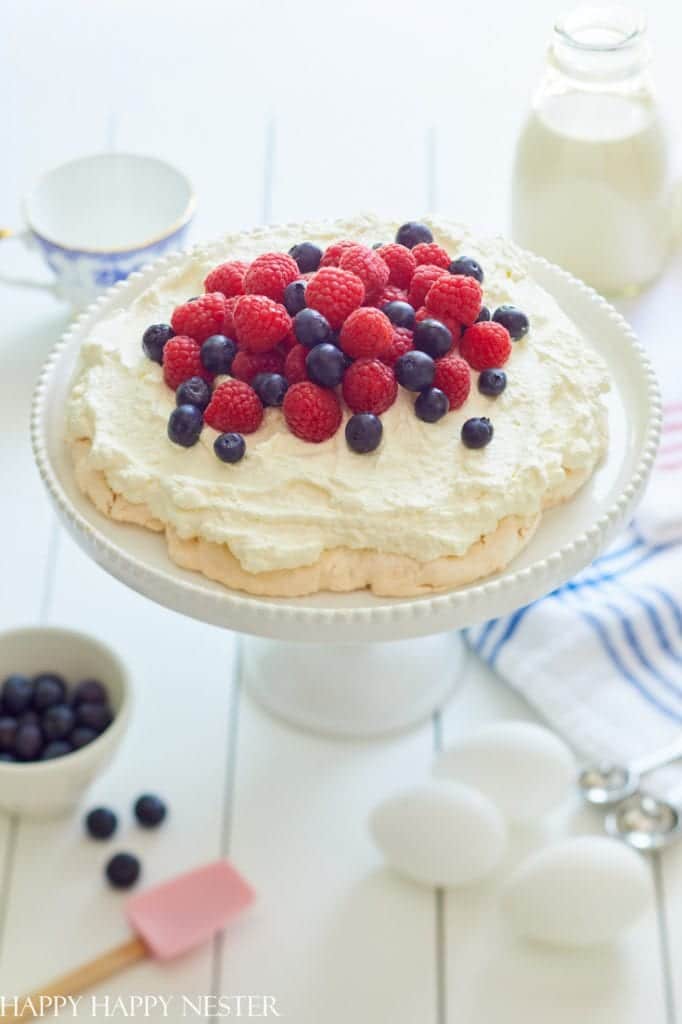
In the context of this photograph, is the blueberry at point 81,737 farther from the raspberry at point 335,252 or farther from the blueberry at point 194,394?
the raspberry at point 335,252

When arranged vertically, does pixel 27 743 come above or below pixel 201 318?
below

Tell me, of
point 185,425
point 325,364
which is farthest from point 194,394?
point 325,364

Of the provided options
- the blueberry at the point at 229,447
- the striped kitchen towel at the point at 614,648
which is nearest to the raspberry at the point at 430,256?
the blueberry at the point at 229,447

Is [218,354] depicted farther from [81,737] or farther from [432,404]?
[81,737]

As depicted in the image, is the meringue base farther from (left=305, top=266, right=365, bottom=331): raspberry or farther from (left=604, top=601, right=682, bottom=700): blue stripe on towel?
(left=604, top=601, right=682, bottom=700): blue stripe on towel

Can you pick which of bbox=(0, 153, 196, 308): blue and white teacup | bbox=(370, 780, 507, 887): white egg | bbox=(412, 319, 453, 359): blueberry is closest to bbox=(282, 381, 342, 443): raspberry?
bbox=(412, 319, 453, 359): blueberry
